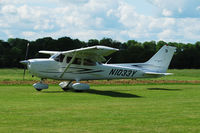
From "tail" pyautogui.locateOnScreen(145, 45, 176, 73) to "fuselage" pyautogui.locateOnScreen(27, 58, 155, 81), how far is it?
1472mm

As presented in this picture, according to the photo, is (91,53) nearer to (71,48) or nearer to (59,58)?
(59,58)

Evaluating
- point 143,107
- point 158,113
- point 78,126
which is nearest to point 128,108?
point 143,107

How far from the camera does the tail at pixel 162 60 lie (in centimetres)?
2283

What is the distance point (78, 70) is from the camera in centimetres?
2020

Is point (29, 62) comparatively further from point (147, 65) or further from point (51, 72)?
point (147, 65)

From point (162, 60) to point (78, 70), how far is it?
6.39 meters

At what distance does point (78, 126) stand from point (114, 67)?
13.3 metres

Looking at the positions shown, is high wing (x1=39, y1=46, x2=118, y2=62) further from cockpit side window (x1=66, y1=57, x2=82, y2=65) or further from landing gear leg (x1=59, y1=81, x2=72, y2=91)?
landing gear leg (x1=59, y1=81, x2=72, y2=91)

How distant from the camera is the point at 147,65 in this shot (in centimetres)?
2314

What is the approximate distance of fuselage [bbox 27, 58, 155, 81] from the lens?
63.3 ft

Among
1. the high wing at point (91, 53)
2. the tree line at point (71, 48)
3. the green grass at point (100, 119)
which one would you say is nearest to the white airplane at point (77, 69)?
the high wing at point (91, 53)

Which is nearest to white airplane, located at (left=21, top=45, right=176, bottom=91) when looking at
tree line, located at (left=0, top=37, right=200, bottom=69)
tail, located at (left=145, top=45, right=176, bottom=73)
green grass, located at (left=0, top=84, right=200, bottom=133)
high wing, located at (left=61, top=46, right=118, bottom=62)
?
high wing, located at (left=61, top=46, right=118, bottom=62)

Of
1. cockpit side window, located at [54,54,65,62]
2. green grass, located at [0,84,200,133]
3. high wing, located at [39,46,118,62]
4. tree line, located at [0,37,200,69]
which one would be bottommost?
green grass, located at [0,84,200,133]

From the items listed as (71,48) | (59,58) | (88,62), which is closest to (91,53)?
(88,62)
